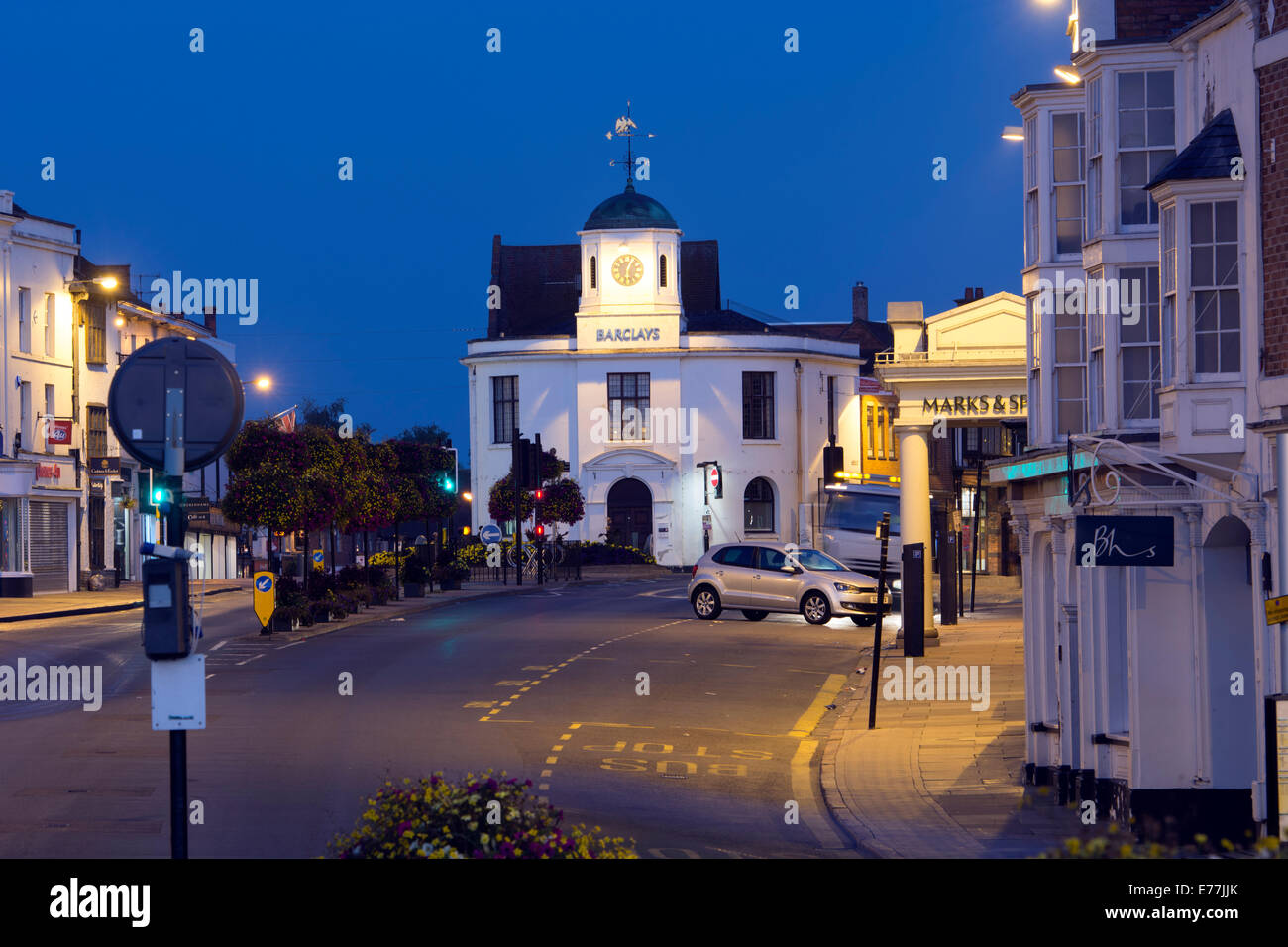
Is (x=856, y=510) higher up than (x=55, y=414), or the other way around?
(x=55, y=414)

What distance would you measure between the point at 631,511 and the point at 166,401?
6706 cm

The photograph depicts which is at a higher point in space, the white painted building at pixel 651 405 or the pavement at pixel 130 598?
the white painted building at pixel 651 405

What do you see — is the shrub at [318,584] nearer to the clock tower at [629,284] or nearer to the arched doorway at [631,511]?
the arched doorway at [631,511]

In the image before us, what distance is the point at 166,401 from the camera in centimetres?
812

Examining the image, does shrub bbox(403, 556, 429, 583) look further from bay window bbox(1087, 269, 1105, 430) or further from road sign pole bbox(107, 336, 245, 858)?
road sign pole bbox(107, 336, 245, 858)

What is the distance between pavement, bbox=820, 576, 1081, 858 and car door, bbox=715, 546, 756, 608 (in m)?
9.77

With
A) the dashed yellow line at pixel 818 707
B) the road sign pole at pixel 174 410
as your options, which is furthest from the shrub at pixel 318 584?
the road sign pole at pixel 174 410

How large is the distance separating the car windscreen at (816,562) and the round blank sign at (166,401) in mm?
28680

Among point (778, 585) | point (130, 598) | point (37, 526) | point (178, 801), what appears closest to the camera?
point (178, 801)

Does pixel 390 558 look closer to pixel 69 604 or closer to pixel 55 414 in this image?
pixel 55 414

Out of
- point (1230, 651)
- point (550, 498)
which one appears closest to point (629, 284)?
point (550, 498)

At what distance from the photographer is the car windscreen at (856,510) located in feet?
169

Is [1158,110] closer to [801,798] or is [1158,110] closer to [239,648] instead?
[801,798]

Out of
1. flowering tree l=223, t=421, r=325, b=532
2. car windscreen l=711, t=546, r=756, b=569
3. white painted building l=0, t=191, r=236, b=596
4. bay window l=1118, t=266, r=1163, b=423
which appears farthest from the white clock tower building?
bay window l=1118, t=266, r=1163, b=423
